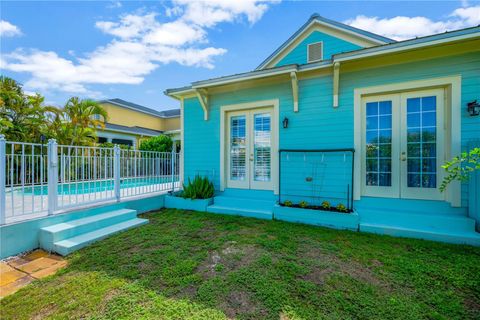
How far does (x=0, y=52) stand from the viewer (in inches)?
235

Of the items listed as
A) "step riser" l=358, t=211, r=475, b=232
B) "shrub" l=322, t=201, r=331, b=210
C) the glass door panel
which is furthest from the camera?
"shrub" l=322, t=201, r=331, b=210

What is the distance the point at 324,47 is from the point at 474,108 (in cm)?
522

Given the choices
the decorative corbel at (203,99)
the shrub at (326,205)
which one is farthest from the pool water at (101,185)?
the shrub at (326,205)

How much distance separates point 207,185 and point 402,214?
4369 mm

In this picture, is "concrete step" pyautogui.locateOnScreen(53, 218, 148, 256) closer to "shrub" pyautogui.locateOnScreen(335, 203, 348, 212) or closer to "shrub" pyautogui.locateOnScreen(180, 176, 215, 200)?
"shrub" pyautogui.locateOnScreen(180, 176, 215, 200)

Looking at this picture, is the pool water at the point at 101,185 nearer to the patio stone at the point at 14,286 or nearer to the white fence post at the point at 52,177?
the white fence post at the point at 52,177

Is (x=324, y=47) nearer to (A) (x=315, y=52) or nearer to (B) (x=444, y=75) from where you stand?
(A) (x=315, y=52)

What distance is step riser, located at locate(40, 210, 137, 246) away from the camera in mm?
3213

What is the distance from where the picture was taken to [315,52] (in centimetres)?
761

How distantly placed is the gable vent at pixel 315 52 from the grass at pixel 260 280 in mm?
6557

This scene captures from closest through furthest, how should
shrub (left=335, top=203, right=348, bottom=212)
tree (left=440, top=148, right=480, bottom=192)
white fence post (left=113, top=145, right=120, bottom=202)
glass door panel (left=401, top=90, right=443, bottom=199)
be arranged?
tree (left=440, top=148, right=480, bottom=192) → glass door panel (left=401, top=90, right=443, bottom=199) → shrub (left=335, top=203, right=348, bottom=212) → white fence post (left=113, top=145, right=120, bottom=202)

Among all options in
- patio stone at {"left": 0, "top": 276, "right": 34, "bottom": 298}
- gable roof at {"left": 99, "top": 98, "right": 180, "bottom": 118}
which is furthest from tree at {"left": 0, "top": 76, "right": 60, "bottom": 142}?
patio stone at {"left": 0, "top": 276, "right": 34, "bottom": 298}

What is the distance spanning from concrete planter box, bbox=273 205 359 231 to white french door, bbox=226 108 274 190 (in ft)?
2.88

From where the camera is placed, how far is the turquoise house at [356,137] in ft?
12.0
